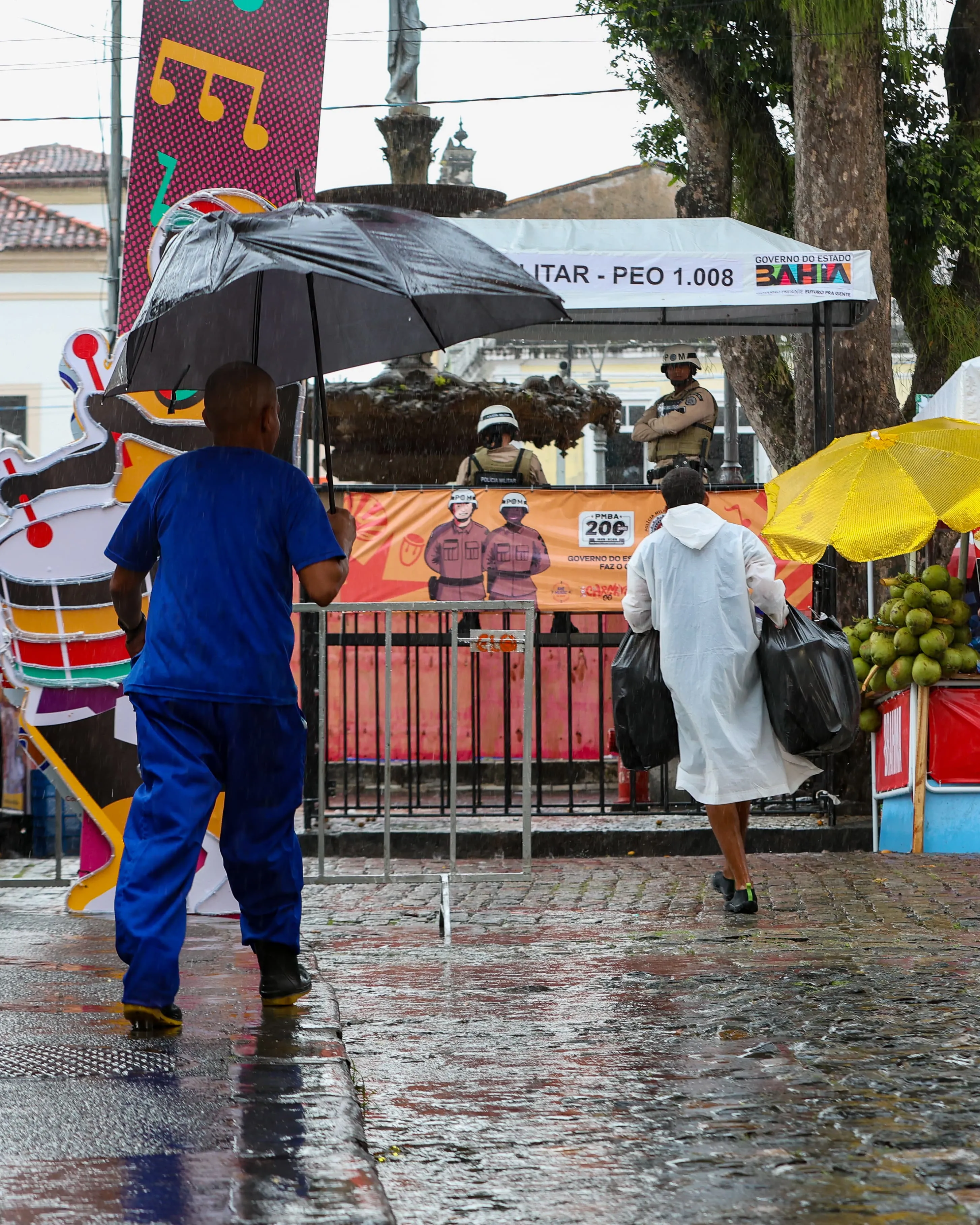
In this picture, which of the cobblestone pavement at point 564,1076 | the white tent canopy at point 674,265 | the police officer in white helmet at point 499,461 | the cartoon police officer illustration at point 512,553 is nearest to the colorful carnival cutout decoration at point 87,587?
the cobblestone pavement at point 564,1076

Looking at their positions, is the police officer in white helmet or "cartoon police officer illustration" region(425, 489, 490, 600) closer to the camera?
"cartoon police officer illustration" region(425, 489, 490, 600)

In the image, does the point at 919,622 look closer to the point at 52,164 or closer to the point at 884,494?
the point at 884,494

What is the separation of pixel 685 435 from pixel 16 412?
39710mm

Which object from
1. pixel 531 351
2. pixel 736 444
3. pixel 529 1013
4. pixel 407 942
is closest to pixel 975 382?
pixel 407 942

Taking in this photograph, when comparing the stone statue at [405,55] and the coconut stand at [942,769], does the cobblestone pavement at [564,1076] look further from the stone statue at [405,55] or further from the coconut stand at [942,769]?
the stone statue at [405,55]

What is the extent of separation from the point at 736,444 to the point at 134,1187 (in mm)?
21254

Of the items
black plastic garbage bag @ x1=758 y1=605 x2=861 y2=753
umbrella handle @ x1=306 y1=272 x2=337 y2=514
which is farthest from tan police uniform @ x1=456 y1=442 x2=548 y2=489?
umbrella handle @ x1=306 y1=272 x2=337 y2=514

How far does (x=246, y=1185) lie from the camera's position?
2.79 m

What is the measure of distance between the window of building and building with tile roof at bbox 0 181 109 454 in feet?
0.07

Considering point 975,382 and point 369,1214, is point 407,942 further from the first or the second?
point 975,382

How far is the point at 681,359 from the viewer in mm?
13484

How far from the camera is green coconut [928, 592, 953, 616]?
1033 centimetres

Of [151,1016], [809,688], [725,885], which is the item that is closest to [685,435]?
[809,688]

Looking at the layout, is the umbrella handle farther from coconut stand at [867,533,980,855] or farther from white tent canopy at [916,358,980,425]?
coconut stand at [867,533,980,855]
